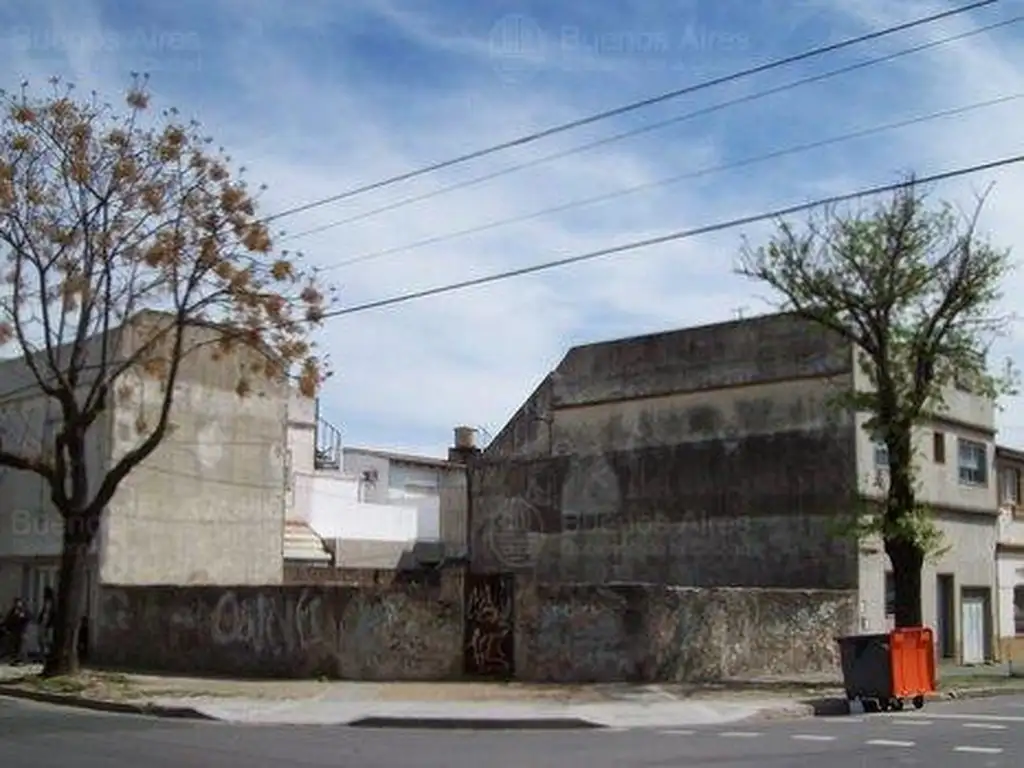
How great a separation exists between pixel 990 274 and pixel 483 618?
1207cm

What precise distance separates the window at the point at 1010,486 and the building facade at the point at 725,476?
1773mm

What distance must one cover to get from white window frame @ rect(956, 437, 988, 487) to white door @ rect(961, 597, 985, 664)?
3.29m

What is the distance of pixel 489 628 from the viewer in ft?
81.9

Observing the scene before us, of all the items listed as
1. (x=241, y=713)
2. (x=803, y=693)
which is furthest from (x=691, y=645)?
(x=241, y=713)

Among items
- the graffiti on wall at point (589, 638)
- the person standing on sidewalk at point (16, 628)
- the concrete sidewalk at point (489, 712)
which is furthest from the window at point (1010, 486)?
the person standing on sidewalk at point (16, 628)

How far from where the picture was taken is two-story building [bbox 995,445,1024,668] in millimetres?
37719

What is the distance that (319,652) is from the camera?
2561 centimetres

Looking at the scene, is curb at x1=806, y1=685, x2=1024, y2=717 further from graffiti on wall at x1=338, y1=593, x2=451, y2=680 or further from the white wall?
the white wall

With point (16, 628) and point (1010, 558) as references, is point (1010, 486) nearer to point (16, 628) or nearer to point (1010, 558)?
point (1010, 558)

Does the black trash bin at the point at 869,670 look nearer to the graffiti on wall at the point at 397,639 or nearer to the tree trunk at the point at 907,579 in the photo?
the tree trunk at the point at 907,579

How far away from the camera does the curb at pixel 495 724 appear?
61.2ft

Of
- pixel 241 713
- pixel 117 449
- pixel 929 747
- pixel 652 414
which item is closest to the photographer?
pixel 929 747

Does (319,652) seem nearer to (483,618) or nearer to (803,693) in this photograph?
(483,618)

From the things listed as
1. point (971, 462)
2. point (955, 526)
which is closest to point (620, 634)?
point (955, 526)
